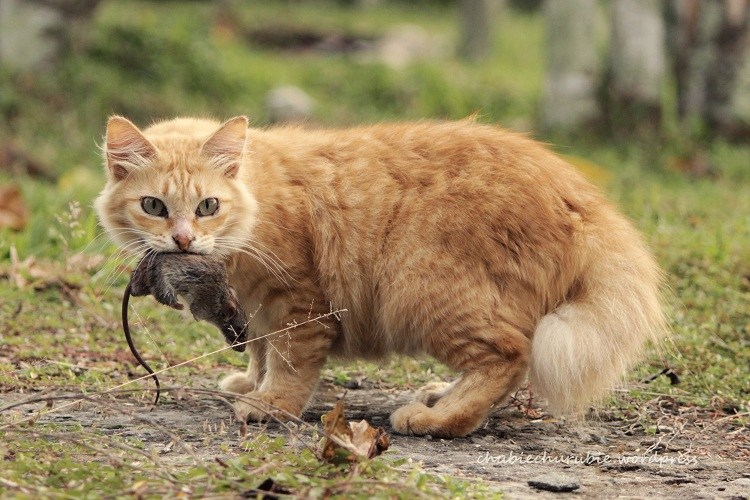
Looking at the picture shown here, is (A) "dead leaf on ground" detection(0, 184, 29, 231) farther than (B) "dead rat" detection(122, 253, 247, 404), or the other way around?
(A) "dead leaf on ground" detection(0, 184, 29, 231)

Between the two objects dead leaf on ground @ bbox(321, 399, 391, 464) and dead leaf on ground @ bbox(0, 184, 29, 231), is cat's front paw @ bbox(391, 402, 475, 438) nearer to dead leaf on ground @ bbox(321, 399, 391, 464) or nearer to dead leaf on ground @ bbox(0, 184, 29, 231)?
dead leaf on ground @ bbox(321, 399, 391, 464)

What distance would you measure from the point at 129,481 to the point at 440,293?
60.1 inches

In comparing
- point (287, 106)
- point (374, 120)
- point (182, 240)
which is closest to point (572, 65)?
point (374, 120)

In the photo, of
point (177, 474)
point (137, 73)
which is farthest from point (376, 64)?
point (177, 474)

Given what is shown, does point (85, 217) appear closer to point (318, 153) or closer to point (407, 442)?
point (318, 153)

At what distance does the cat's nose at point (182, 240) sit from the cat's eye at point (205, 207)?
0.17m

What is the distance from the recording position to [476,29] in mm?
15258

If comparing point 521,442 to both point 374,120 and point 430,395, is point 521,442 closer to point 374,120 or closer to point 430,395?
point 430,395

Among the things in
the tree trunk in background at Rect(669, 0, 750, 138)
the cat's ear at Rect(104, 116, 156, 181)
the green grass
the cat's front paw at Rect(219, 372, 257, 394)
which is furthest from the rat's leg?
the tree trunk in background at Rect(669, 0, 750, 138)

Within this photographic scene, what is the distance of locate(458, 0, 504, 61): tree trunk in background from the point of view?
15172mm

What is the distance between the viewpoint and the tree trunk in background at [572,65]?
10211mm

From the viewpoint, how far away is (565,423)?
14.9ft

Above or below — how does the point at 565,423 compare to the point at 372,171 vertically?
below

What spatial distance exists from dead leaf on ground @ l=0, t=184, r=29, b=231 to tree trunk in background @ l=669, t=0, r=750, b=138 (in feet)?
20.5
